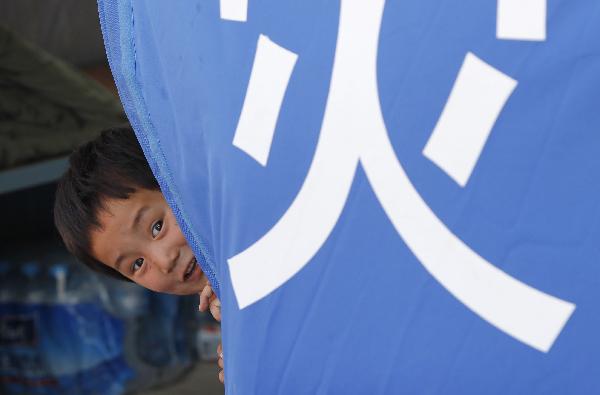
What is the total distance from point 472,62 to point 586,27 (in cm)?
6

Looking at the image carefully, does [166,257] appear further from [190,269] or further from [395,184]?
[395,184]

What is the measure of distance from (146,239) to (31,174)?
1.23 metres

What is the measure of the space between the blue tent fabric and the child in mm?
218

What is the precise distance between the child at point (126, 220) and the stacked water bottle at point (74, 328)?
50.3 inches

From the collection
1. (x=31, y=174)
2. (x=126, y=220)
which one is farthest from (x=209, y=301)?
(x=31, y=174)

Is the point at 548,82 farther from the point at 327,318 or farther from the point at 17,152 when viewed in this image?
the point at 17,152

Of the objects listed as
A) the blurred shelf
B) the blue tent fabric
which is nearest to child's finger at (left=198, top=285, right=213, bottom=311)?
the blue tent fabric

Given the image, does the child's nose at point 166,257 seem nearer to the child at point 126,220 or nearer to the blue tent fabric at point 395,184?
the child at point 126,220

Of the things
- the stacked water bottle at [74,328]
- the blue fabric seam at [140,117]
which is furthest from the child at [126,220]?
the stacked water bottle at [74,328]

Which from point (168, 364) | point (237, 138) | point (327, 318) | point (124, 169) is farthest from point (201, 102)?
point (168, 364)

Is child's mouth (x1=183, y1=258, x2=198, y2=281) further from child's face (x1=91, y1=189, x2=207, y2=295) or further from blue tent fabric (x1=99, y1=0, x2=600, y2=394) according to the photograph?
blue tent fabric (x1=99, y1=0, x2=600, y2=394)

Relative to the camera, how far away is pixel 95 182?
3.20 feet

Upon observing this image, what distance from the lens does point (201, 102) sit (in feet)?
2.33

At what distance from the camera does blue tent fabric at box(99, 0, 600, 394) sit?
1.90 ft
